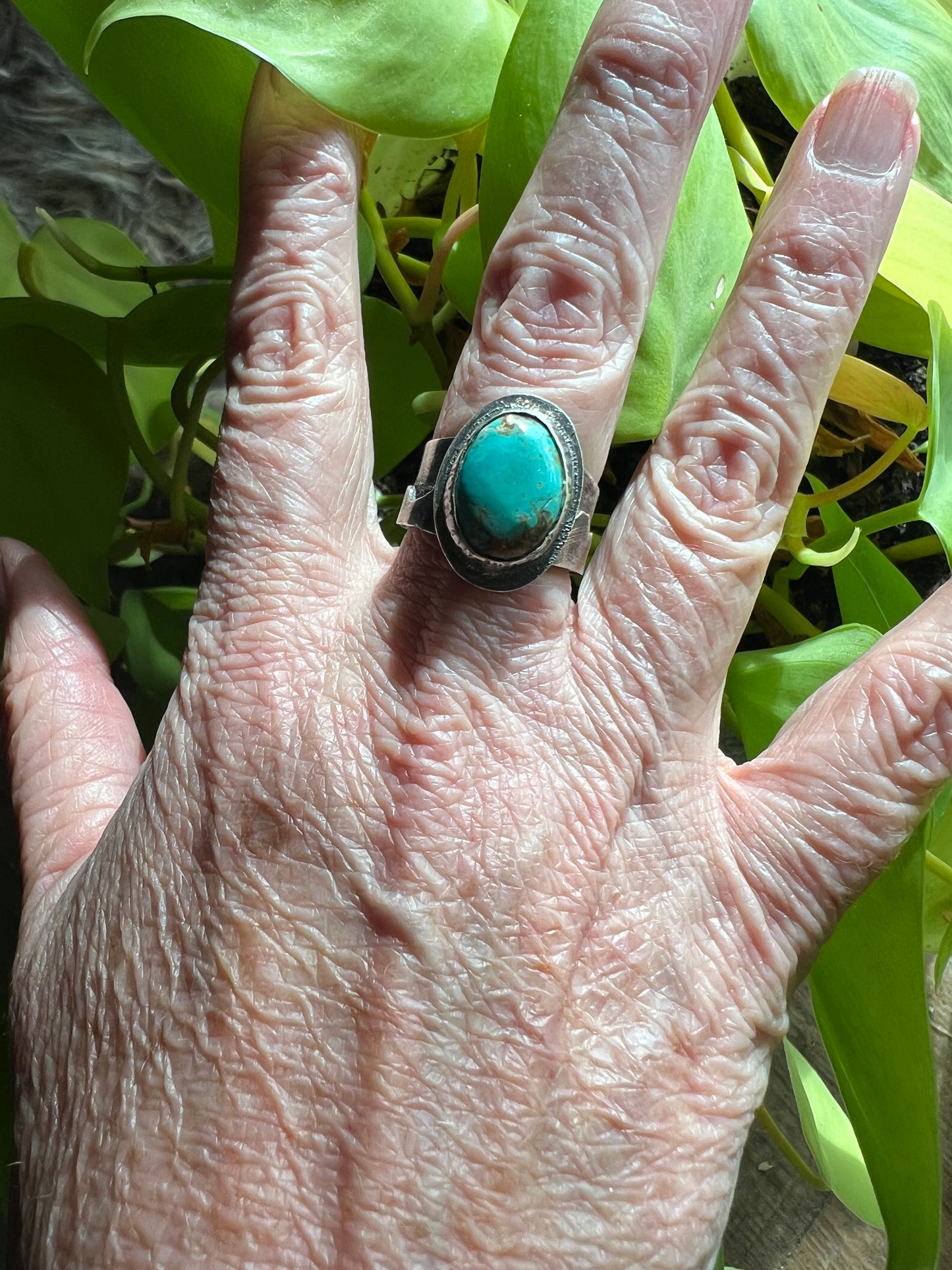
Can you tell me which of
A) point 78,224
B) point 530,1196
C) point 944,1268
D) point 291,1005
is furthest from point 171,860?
point 944,1268

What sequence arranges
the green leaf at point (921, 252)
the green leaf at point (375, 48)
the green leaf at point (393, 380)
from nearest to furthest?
the green leaf at point (375, 48)
the green leaf at point (921, 252)
the green leaf at point (393, 380)

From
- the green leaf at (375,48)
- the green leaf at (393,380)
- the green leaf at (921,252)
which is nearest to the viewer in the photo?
the green leaf at (375,48)

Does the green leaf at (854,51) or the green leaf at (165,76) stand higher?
the green leaf at (854,51)

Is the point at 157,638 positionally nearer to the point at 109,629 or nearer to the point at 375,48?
the point at 109,629

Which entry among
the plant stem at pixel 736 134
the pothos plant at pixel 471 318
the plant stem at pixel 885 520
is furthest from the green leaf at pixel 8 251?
the plant stem at pixel 885 520

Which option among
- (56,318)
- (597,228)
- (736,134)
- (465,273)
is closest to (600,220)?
(597,228)

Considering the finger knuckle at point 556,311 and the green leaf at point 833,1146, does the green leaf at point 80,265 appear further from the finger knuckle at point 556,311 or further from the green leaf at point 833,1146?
the green leaf at point 833,1146
